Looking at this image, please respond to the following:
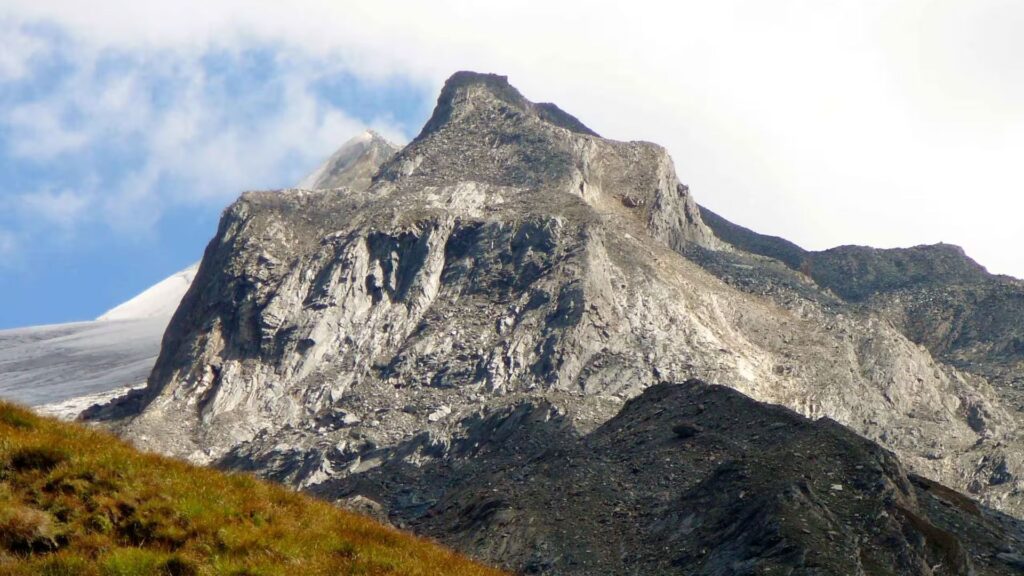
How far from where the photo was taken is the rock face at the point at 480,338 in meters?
83.0

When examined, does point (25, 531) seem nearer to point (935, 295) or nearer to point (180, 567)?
point (180, 567)

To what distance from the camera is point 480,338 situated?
9069 cm

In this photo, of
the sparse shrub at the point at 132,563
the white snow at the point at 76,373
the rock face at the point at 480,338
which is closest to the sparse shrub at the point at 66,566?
the sparse shrub at the point at 132,563

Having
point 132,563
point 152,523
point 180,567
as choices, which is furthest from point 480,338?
point 132,563

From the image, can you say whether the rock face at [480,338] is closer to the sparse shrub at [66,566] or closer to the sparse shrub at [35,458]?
the sparse shrub at [35,458]

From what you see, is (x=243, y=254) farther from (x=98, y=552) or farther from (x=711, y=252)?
(x=98, y=552)

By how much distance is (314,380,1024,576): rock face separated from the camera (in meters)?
35.4

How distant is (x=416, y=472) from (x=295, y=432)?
67.9 feet

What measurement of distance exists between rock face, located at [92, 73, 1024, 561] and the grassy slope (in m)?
50.7

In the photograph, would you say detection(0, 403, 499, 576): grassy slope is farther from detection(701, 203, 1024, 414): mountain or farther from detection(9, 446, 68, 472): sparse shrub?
detection(701, 203, 1024, 414): mountain

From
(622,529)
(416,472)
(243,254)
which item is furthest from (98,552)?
(243,254)

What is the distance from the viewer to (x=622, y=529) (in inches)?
1615

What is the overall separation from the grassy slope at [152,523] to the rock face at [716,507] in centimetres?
2027

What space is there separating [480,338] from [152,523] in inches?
2984
